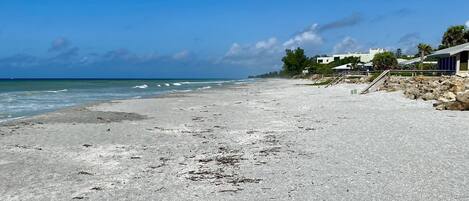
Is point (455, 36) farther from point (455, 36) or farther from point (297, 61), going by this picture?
point (297, 61)

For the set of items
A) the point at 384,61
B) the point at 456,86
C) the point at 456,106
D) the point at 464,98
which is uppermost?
the point at 384,61

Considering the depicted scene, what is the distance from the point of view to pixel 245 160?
1050 centimetres

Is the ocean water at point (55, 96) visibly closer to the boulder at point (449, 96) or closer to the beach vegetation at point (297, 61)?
the boulder at point (449, 96)

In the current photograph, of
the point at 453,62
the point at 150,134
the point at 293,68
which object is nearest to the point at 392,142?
the point at 150,134

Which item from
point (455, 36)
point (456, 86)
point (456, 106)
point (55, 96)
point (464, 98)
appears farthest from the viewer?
point (455, 36)

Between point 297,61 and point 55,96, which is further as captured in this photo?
point 297,61

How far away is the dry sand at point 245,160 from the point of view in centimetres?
773

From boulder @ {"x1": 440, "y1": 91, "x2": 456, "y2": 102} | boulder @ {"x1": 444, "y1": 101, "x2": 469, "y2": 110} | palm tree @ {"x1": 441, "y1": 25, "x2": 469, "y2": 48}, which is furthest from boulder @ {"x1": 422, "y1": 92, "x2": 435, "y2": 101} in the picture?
palm tree @ {"x1": 441, "y1": 25, "x2": 469, "y2": 48}

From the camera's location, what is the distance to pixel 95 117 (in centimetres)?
2144

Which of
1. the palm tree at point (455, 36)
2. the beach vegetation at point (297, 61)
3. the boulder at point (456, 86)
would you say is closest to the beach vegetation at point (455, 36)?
the palm tree at point (455, 36)

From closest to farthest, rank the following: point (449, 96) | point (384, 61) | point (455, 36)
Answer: point (449, 96) < point (455, 36) < point (384, 61)

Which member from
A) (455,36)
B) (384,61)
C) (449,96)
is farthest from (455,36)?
(449,96)

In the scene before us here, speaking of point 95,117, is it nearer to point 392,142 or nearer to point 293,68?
point 392,142

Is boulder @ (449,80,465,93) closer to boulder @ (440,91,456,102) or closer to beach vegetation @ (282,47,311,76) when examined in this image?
boulder @ (440,91,456,102)
